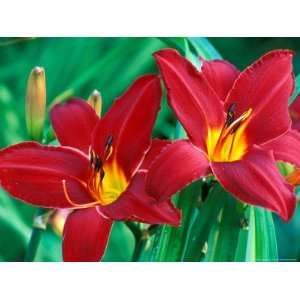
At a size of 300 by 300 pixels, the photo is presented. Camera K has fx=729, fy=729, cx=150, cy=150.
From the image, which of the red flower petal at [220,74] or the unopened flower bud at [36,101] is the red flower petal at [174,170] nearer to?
the red flower petal at [220,74]

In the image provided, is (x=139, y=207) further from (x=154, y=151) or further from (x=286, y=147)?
(x=286, y=147)

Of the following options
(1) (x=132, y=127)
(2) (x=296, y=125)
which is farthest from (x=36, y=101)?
(2) (x=296, y=125)

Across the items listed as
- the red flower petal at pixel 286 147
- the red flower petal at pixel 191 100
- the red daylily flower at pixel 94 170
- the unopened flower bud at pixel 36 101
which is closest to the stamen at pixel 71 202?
the red daylily flower at pixel 94 170

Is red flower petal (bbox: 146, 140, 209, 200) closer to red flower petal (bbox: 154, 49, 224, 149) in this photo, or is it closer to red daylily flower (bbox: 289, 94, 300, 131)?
red flower petal (bbox: 154, 49, 224, 149)
